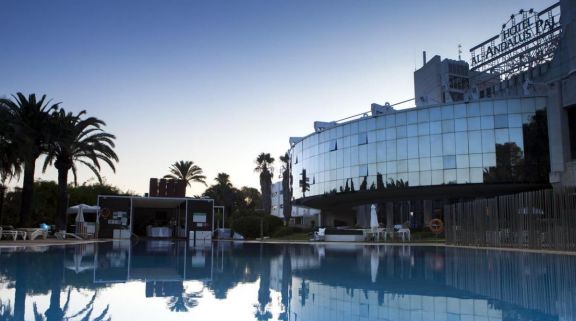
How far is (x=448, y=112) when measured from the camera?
1588 inches

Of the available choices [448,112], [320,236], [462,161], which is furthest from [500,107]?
[320,236]

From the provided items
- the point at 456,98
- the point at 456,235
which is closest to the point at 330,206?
the point at 456,98

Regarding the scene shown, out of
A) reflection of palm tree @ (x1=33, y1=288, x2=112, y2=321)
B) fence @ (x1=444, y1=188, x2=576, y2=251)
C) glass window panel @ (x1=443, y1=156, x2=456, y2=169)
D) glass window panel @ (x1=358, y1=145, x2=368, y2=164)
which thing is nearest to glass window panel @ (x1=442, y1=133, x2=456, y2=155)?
glass window panel @ (x1=443, y1=156, x2=456, y2=169)

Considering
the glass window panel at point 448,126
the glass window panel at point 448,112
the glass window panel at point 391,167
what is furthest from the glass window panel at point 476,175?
the glass window panel at point 391,167

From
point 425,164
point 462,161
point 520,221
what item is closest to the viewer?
point 520,221

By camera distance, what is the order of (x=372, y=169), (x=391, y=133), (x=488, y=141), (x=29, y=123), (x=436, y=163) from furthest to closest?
(x=372, y=169) < (x=391, y=133) < (x=436, y=163) < (x=488, y=141) < (x=29, y=123)

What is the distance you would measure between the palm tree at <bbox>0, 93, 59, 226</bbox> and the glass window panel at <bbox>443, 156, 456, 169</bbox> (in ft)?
95.6

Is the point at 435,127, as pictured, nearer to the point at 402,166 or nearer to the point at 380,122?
Result: the point at 402,166

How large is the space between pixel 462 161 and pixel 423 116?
4989 millimetres

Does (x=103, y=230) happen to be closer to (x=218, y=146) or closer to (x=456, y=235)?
(x=218, y=146)

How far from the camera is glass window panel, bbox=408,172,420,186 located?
4128 cm

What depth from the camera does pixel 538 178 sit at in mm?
37750

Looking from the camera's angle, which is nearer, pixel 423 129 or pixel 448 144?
pixel 448 144

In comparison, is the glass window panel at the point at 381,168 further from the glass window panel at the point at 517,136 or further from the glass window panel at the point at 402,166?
the glass window panel at the point at 517,136
